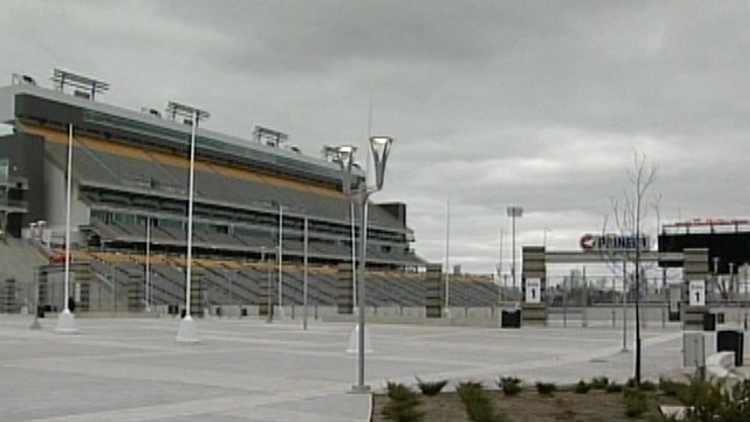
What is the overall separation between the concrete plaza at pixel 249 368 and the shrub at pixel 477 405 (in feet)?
4.85

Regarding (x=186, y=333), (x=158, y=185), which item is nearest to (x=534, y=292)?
(x=186, y=333)

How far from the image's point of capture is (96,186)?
10250cm

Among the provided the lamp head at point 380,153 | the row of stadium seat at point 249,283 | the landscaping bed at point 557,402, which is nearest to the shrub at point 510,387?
the landscaping bed at point 557,402

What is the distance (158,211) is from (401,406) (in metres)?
99.6

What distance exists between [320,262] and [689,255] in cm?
7890

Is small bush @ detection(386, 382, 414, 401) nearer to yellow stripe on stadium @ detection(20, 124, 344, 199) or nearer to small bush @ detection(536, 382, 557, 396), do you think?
small bush @ detection(536, 382, 557, 396)

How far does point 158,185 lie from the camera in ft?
370

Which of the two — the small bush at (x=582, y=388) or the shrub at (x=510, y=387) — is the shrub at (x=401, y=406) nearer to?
the shrub at (x=510, y=387)

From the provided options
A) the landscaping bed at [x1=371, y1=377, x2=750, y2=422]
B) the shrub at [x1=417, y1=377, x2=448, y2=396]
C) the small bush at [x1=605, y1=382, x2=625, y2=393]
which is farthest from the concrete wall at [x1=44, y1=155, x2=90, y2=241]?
the small bush at [x1=605, y1=382, x2=625, y2=393]

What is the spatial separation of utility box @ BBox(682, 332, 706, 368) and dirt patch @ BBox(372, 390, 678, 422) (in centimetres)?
551

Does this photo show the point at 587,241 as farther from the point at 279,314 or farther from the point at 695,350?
the point at 695,350

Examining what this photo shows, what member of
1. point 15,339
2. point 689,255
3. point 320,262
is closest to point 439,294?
point 689,255

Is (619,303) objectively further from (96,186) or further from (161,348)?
(96,186)

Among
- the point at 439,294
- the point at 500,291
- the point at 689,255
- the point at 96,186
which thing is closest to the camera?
the point at 689,255
